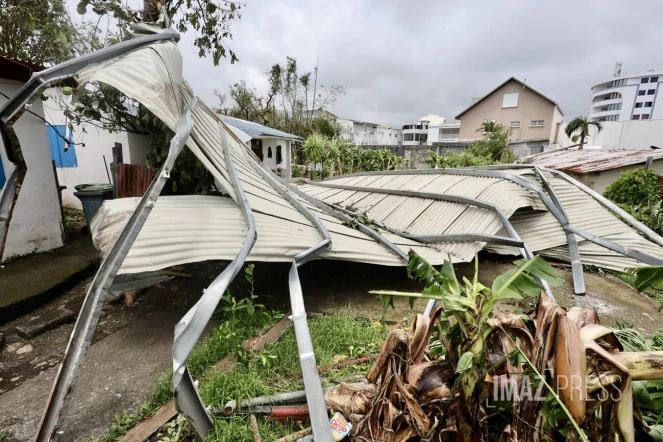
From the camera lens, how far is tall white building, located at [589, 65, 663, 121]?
58.7 metres

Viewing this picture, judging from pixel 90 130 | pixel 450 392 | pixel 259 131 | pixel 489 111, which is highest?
pixel 489 111

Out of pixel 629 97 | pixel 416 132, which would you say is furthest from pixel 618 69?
pixel 416 132

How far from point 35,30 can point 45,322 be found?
818 centimetres

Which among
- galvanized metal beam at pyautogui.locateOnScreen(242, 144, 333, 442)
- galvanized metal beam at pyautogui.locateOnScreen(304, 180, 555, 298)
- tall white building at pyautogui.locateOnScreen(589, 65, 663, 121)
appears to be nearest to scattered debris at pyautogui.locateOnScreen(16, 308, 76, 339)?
galvanized metal beam at pyautogui.locateOnScreen(242, 144, 333, 442)

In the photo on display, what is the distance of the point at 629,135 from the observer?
21.8 metres

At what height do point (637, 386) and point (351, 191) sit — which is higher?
point (351, 191)

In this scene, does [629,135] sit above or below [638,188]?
above

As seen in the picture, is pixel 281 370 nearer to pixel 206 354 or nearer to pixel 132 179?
pixel 206 354

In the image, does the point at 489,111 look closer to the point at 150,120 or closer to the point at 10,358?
the point at 150,120

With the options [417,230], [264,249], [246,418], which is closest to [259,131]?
[417,230]

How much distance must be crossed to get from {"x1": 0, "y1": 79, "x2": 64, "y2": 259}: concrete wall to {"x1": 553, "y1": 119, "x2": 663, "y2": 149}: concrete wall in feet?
99.1

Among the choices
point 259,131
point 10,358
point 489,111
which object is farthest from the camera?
point 489,111

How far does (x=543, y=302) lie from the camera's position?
62.6 inches

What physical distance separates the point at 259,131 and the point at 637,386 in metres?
15.3
